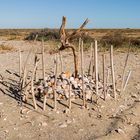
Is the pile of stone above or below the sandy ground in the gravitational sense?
above

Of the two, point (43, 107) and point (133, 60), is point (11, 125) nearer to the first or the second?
point (43, 107)

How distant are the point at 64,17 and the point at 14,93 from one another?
1.76 meters

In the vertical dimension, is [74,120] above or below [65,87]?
below

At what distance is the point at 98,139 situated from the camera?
4.99 m

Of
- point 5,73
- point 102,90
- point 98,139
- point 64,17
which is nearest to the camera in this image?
point 98,139

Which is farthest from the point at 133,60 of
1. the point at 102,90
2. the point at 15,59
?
the point at 102,90

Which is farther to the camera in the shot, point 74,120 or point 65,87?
point 65,87

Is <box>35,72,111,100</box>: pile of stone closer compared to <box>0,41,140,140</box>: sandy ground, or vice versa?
<box>0,41,140,140</box>: sandy ground

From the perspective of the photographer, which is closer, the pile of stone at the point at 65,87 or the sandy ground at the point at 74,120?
the sandy ground at the point at 74,120

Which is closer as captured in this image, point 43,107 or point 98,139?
point 98,139

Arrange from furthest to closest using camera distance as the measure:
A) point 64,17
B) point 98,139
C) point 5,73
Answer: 1. point 5,73
2. point 64,17
3. point 98,139

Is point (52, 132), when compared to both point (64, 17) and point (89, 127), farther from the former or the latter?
→ point (64, 17)

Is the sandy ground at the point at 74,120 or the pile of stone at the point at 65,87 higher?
the pile of stone at the point at 65,87

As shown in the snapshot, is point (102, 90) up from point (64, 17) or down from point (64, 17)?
down
